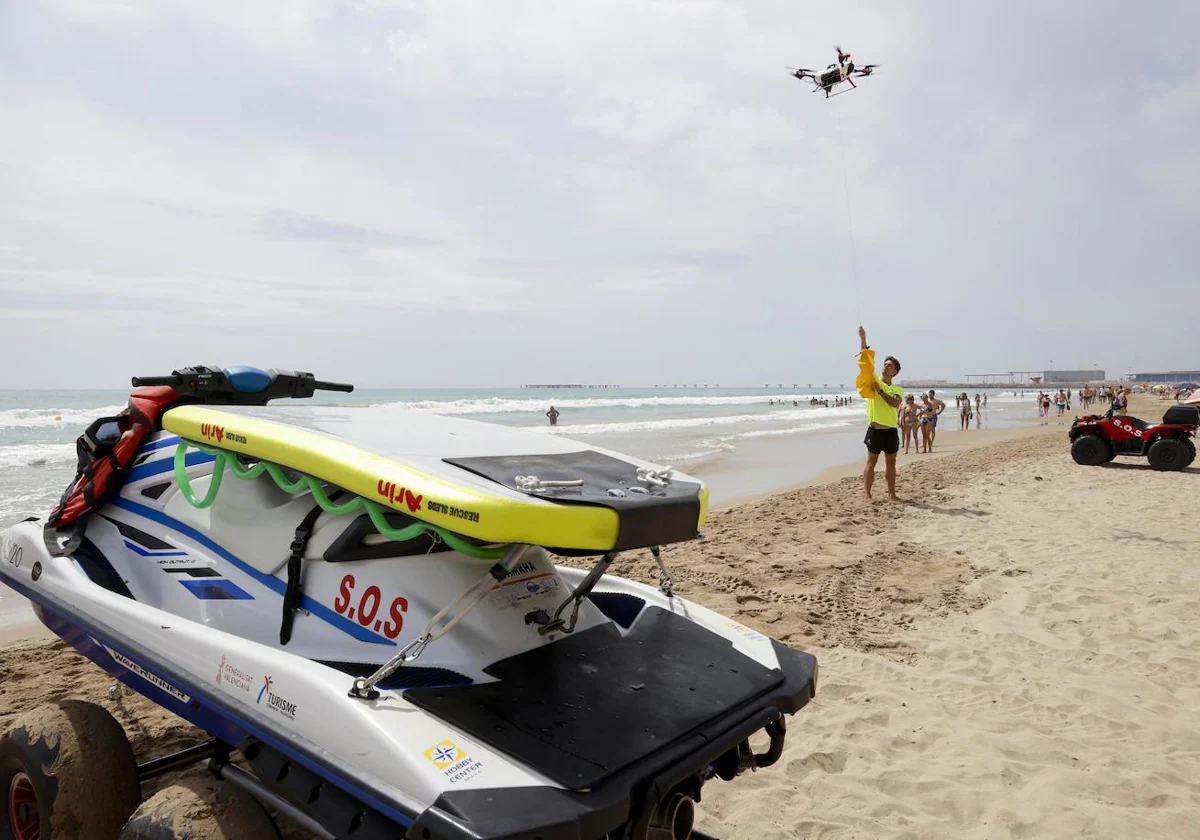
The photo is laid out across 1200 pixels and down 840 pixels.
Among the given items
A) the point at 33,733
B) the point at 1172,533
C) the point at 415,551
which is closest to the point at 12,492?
the point at 33,733

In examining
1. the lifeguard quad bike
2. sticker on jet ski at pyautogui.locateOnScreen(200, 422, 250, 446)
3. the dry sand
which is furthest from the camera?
the lifeguard quad bike

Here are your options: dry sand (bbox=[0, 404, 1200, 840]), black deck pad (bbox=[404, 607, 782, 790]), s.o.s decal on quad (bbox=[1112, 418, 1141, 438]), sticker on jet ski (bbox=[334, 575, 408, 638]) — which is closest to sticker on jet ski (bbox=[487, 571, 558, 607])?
black deck pad (bbox=[404, 607, 782, 790])

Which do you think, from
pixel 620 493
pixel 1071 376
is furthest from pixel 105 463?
pixel 1071 376

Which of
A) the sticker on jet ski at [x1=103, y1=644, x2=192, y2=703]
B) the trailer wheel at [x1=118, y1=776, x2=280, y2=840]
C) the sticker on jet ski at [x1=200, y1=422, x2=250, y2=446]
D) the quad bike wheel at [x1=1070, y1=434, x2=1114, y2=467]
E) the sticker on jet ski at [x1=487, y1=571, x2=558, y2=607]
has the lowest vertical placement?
the quad bike wheel at [x1=1070, y1=434, x2=1114, y2=467]

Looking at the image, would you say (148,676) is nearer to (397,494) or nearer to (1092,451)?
(397,494)

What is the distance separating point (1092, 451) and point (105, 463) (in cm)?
1553

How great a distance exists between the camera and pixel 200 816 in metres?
1.85

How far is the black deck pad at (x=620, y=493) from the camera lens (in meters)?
1.90

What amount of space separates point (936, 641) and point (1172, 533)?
470cm

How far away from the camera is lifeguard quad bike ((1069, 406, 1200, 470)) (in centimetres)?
1259

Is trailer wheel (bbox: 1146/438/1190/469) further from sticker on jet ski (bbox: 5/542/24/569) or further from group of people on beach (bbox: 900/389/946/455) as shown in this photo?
sticker on jet ski (bbox: 5/542/24/569)

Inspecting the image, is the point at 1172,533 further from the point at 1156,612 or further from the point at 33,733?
the point at 33,733

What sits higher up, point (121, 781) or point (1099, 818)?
point (121, 781)

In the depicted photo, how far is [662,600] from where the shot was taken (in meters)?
3.11
